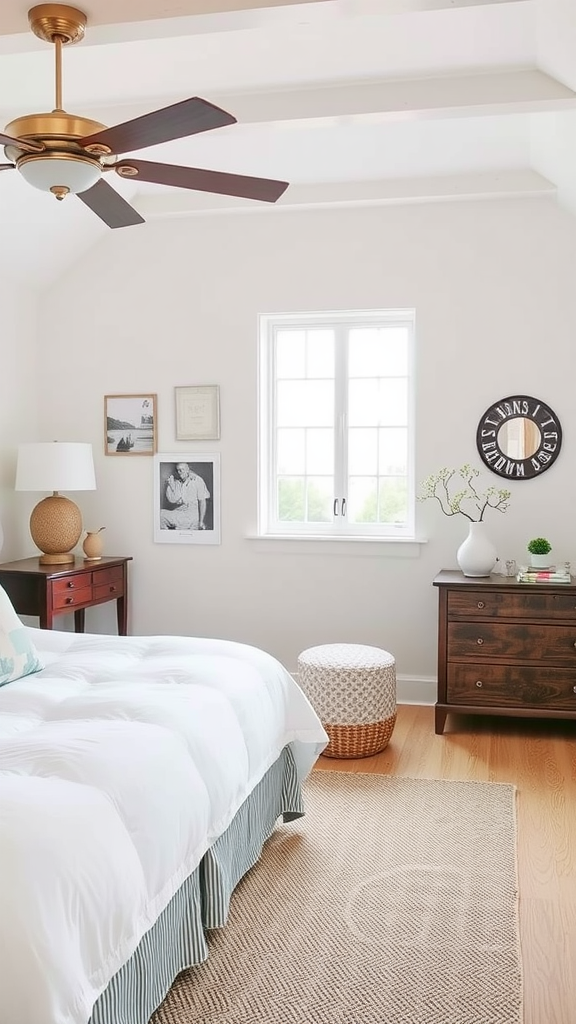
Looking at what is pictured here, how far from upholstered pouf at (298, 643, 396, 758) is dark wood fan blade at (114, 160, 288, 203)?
216 centimetres

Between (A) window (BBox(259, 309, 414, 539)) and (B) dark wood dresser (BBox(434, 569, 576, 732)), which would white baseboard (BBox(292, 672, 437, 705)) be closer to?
(B) dark wood dresser (BBox(434, 569, 576, 732))

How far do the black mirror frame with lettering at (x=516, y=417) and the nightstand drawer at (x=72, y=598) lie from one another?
2232 mm

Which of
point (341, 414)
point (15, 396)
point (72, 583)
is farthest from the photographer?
point (15, 396)

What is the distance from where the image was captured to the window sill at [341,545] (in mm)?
4875

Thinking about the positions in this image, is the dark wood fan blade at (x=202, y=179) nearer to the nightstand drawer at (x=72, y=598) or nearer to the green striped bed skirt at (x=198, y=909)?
the green striped bed skirt at (x=198, y=909)

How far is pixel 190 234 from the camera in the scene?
201 inches

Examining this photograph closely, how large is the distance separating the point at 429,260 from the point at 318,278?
24.1 inches

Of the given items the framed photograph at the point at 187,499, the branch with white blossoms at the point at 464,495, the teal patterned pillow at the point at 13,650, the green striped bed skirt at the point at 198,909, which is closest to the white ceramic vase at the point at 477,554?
the branch with white blossoms at the point at 464,495

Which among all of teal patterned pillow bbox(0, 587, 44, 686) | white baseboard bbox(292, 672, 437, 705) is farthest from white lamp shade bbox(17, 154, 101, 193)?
white baseboard bbox(292, 672, 437, 705)

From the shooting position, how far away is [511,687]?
4.31 m

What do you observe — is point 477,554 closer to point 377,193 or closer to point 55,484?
point 377,193

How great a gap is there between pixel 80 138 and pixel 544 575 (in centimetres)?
306

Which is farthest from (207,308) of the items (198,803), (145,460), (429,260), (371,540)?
(198,803)

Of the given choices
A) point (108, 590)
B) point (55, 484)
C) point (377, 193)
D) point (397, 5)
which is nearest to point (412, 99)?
point (397, 5)
